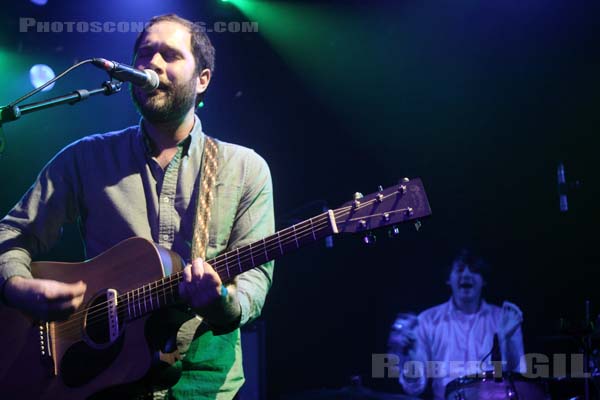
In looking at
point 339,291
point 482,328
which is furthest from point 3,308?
point 482,328

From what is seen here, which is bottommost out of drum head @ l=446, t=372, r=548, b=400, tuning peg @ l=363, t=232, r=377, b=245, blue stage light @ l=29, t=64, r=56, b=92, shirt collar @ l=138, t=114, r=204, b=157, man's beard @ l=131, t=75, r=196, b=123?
drum head @ l=446, t=372, r=548, b=400

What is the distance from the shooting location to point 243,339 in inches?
250

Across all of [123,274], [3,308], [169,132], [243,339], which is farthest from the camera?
[243,339]

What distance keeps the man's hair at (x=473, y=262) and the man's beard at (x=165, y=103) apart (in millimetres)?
5504

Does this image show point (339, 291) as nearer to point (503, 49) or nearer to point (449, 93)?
point (449, 93)

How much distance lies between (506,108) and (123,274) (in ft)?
21.2

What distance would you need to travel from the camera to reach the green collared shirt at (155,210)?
9.55 feet

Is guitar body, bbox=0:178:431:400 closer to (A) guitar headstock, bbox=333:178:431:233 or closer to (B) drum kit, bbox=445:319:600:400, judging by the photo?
(A) guitar headstock, bbox=333:178:431:233

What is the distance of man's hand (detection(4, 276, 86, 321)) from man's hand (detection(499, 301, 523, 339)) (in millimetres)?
6130

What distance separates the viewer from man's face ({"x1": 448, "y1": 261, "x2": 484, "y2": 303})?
7.95 m

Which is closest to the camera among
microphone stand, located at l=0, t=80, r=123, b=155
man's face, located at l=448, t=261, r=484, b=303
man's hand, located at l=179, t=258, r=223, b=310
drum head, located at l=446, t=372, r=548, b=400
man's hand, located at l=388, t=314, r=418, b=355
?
man's hand, located at l=179, t=258, r=223, b=310

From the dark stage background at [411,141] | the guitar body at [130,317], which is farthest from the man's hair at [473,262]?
the guitar body at [130,317]

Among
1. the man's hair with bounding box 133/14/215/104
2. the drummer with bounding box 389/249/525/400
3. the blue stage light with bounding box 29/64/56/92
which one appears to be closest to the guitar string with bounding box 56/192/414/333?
the man's hair with bounding box 133/14/215/104

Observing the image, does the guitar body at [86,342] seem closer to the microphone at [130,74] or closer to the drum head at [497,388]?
the microphone at [130,74]
